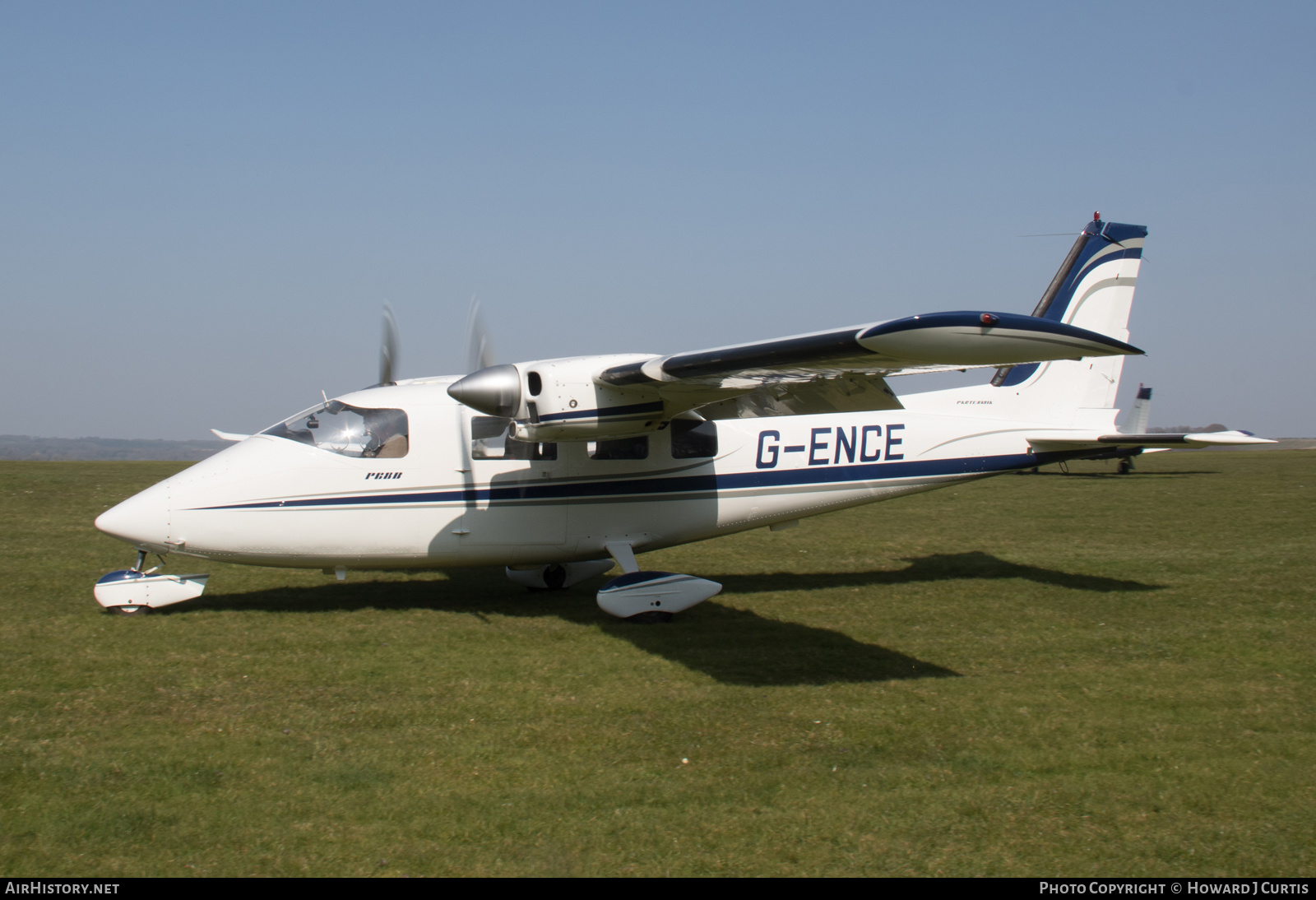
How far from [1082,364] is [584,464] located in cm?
693

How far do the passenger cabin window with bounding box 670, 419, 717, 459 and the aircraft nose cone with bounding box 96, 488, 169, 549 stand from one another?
5157mm

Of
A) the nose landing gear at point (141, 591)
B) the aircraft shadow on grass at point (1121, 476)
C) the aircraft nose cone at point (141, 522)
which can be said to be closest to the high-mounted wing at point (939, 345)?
the aircraft nose cone at point (141, 522)

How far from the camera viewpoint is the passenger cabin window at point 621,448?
31.6 feet

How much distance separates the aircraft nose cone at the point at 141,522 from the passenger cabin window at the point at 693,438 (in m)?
5.16

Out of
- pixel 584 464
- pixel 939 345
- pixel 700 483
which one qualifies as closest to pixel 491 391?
pixel 584 464

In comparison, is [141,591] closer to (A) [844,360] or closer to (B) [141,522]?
(B) [141,522]

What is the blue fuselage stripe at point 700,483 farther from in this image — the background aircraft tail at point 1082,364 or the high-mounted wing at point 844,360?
the high-mounted wing at point 844,360

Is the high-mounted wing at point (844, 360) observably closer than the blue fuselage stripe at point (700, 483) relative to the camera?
Yes

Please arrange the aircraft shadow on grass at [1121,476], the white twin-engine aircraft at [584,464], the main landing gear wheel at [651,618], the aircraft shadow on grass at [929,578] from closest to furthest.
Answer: the white twin-engine aircraft at [584,464] → the main landing gear wheel at [651,618] → the aircraft shadow on grass at [929,578] → the aircraft shadow on grass at [1121,476]

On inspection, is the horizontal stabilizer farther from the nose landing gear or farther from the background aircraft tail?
the nose landing gear

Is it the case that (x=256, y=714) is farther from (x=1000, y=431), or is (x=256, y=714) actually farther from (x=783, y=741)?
(x=1000, y=431)

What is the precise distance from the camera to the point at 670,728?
6.02 m

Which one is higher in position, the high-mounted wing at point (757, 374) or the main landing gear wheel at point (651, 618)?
the high-mounted wing at point (757, 374)
